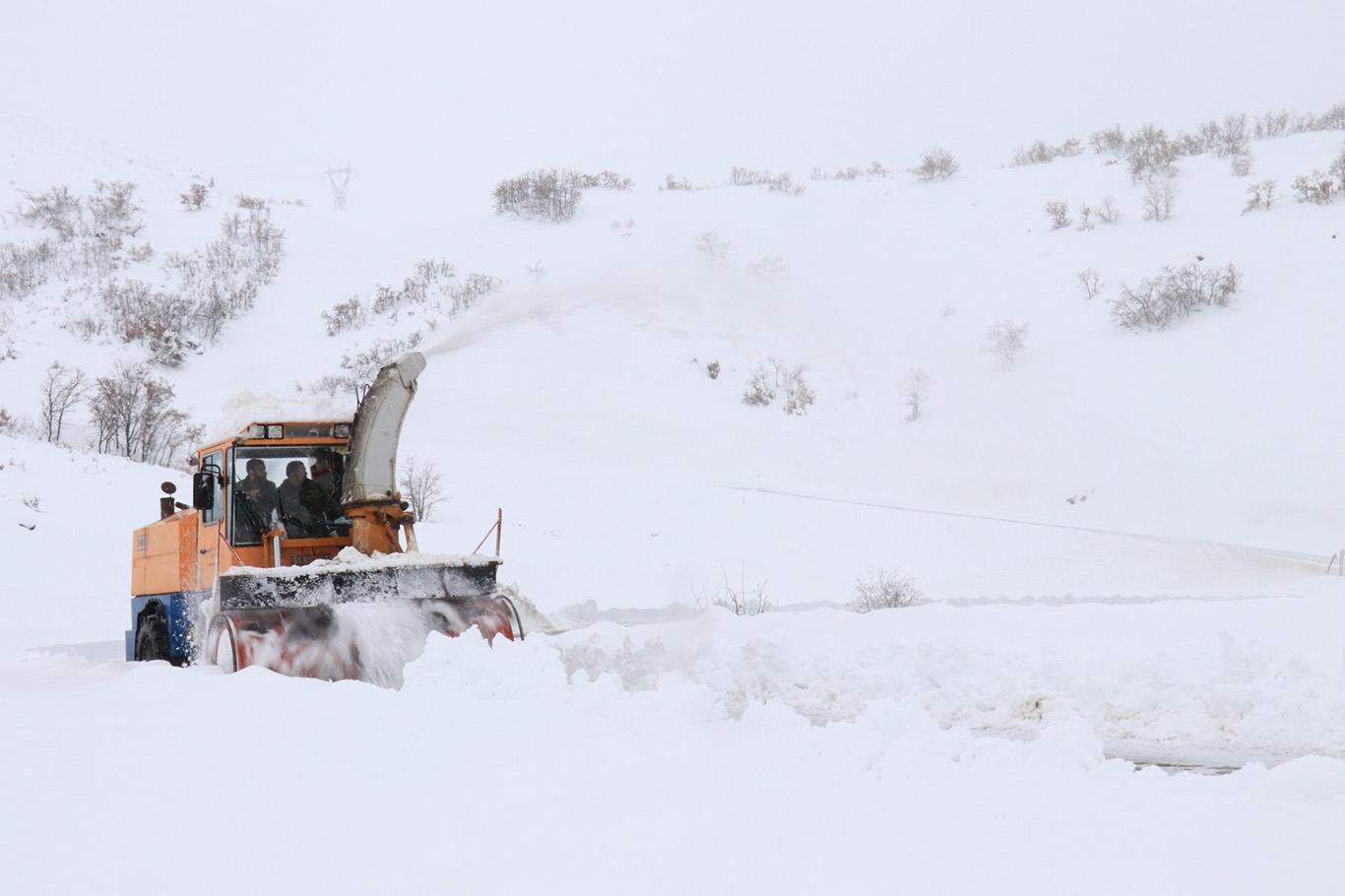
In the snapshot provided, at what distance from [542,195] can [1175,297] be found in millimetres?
24230

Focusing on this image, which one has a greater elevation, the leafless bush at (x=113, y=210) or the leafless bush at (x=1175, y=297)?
the leafless bush at (x=113, y=210)

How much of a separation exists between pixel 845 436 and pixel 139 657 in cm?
1860

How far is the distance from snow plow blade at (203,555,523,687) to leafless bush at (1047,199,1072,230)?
30344 millimetres

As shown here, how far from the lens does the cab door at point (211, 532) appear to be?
29.5 feet

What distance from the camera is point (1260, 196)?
3206cm

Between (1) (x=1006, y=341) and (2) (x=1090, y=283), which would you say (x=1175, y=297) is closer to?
(2) (x=1090, y=283)

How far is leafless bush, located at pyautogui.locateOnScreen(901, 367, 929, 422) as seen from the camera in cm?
2630

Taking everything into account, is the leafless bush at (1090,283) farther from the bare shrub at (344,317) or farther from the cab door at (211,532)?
the cab door at (211,532)

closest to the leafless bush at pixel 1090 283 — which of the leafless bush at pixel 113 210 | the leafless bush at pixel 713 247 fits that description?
the leafless bush at pixel 713 247

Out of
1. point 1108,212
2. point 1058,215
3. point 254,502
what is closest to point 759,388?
point 1058,215

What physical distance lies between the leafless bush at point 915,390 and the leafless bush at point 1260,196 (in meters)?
11.6

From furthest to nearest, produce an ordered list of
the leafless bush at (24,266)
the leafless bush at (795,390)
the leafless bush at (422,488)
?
the leafless bush at (24,266)
the leafless bush at (795,390)
the leafless bush at (422,488)

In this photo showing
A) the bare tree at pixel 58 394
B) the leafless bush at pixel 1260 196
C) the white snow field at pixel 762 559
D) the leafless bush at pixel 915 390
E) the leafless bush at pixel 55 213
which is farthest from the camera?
the leafless bush at pixel 55 213

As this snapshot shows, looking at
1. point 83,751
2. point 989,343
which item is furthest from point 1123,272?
point 83,751
